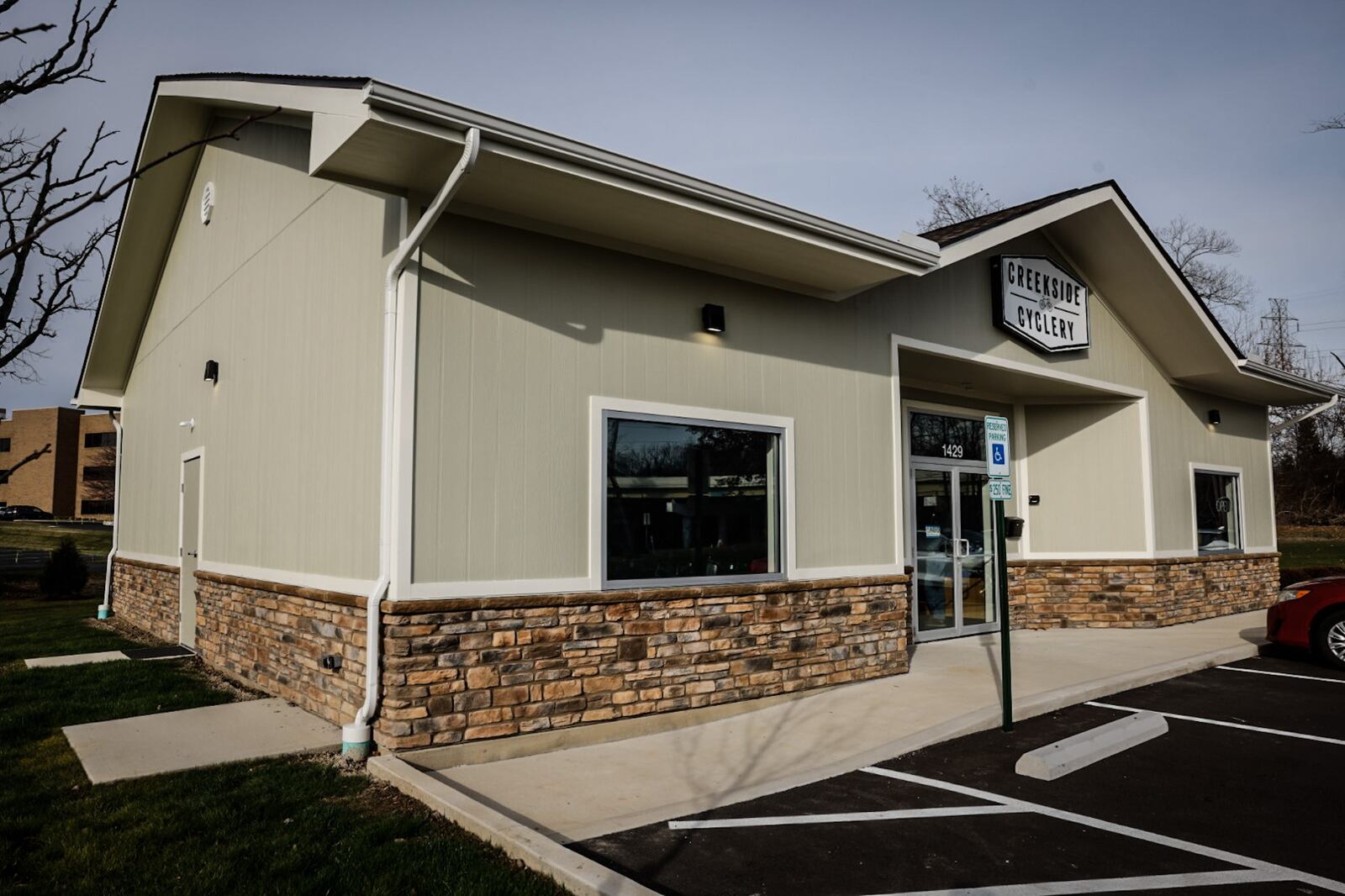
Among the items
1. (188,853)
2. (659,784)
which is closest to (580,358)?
(659,784)

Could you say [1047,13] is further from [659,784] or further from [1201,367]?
[659,784]

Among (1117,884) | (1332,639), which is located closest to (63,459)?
(1332,639)

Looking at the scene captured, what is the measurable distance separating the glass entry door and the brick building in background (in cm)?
6472

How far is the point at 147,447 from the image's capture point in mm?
13664

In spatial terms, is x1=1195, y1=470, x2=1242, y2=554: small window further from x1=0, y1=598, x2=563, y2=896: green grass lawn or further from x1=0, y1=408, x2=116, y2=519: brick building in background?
x1=0, y1=408, x2=116, y2=519: brick building in background

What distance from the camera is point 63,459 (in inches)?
2542

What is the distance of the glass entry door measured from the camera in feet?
38.3

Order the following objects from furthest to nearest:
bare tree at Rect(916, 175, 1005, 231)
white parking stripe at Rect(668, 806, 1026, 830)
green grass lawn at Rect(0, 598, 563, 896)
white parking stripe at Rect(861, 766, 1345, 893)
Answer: bare tree at Rect(916, 175, 1005, 231) → white parking stripe at Rect(668, 806, 1026, 830) → white parking stripe at Rect(861, 766, 1345, 893) → green grass lawn at Rect(0, 598, 563, 896)

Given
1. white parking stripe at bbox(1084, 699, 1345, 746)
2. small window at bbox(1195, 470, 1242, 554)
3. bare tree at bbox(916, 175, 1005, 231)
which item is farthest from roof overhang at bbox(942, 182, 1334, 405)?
bare tree at bbox(916, 175, 1005, 231)

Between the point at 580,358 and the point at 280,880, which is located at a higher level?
the point at 580,358

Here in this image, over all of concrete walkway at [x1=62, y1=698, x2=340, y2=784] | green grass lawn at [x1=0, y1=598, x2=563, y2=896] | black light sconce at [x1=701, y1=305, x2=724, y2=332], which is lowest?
green grass lawn at [x1=0, y1=598, x2=563, y2=896]

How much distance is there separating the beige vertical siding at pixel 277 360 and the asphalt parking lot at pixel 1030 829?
121 inches

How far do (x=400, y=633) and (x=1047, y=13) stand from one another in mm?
11054

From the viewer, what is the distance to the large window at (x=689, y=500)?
7.13m
